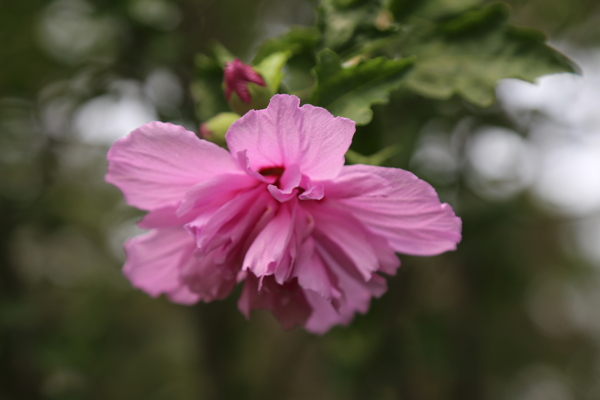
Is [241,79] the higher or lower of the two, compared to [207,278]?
higher

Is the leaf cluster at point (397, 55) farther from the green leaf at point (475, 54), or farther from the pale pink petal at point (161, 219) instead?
the pale pink petal at point (161, 219)

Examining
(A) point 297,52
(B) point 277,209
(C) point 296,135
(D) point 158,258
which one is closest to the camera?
(C) point 296,135

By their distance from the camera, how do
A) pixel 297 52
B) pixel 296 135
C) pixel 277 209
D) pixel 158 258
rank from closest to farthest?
pixel 296 135
pixel 277 209
pixel 158 258
pixel 297 52

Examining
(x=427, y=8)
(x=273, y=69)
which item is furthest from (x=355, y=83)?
(x=427, y=8)

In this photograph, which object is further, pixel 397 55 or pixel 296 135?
pixel 397 55

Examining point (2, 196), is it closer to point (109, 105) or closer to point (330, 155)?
point (109, 105)

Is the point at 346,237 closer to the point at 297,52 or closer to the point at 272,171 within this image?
the point at 272,171

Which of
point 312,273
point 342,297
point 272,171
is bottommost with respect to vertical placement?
point 342,297

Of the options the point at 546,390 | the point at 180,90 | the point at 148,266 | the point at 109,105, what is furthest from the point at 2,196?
the point at 546,390
